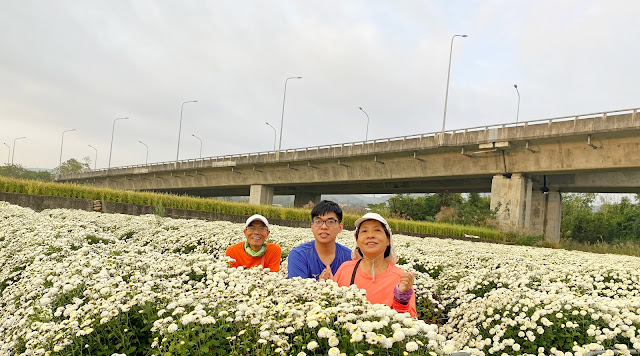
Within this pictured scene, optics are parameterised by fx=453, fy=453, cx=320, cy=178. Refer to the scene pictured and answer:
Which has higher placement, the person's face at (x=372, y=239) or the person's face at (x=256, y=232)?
the person's face at (x=372, y=239)

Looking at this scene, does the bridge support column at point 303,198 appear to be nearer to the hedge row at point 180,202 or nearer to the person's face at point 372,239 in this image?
the hedge row at point 180,202

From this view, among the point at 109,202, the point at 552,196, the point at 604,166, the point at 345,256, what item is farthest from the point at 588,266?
the point at 552,196

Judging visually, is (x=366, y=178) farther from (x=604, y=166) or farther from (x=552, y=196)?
(x=604, y=166)

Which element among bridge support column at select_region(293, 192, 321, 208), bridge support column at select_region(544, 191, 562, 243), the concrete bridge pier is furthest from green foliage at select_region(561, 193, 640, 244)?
bridge support column at select_region(293, 192, 321, 208)

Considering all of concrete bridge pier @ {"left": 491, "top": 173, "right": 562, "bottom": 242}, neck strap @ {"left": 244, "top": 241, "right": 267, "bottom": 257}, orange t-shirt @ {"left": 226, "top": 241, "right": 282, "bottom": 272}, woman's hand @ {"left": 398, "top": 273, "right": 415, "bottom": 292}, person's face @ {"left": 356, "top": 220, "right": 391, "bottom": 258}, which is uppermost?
concrete bridge pier @ {"left": 491, "top": 173, "right": 562, "bottom": 242}

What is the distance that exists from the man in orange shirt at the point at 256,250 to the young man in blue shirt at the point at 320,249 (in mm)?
862

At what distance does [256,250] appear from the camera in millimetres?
5859

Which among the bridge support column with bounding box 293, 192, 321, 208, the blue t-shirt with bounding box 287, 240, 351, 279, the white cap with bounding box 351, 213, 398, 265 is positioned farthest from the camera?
the bridge support column with bounding box 293, 192, 321, 208

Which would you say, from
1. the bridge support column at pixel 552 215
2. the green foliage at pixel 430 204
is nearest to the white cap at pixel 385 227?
the bridge support column at pixel 552 215

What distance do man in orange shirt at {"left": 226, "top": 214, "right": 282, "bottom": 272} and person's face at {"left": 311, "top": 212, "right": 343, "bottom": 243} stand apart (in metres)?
1.00

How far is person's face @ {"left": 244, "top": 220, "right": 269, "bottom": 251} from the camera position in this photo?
18.7ft

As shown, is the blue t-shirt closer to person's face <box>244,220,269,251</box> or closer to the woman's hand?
person's face <box>244,220,269,251</box>

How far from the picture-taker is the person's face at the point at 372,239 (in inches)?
159

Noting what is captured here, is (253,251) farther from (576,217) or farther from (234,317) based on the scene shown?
(576,217)
